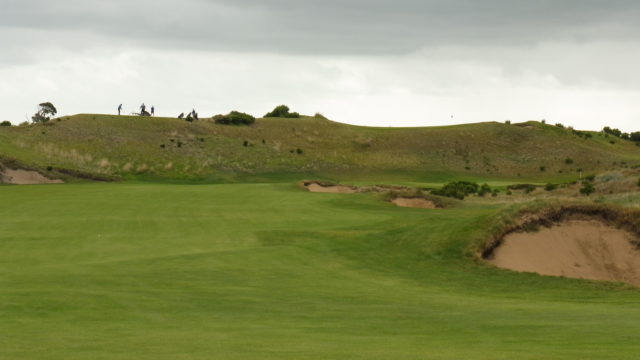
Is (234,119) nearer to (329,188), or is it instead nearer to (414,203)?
(329,188)

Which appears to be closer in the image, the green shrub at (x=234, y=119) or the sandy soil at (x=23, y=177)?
the sandy soil at (x=23, y=177)

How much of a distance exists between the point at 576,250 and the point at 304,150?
7446cm

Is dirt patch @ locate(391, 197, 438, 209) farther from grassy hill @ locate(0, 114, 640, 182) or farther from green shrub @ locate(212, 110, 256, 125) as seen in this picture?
green shrub @ locate(212, 110, 256, 125)

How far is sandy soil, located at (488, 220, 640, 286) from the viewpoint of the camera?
1088 inches

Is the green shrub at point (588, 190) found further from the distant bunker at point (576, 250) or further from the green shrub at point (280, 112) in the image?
the green shrub at point (280, 112)

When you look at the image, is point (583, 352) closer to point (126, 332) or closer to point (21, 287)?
point (126, 332)

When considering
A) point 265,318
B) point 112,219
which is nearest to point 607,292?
point 265,318

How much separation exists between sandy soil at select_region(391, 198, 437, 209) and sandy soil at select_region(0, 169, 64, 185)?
101ft

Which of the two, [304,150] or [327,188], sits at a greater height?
[304,150]

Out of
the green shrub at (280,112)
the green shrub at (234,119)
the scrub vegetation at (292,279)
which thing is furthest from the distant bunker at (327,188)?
the green shrub at (280,112)

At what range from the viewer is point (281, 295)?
2198cm

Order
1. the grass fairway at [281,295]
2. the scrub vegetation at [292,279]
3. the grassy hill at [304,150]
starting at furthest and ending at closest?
the grassy hill at [304,150] < the scrub vegetation at [292,279] < the grass fairway at [281,295]

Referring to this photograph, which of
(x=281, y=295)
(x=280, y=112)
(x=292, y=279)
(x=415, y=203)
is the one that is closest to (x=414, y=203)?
(x=415, y=203)

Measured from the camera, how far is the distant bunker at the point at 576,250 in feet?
90.7
